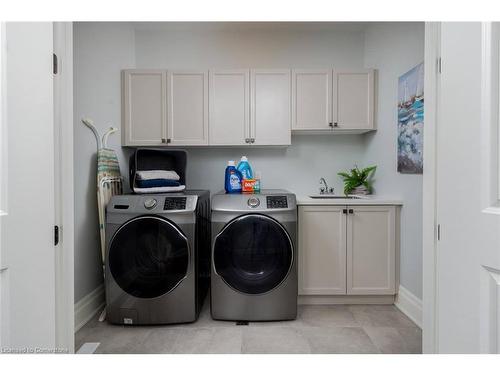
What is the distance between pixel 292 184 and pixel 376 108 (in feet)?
3.40

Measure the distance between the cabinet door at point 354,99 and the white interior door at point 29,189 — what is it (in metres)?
2.25

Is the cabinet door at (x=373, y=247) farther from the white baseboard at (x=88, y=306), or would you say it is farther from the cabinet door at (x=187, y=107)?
the white baseboard at (x=88, y=306)

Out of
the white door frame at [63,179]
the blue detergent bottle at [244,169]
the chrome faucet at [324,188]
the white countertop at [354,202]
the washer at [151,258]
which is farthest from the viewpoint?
the chrome faucet at [324,188]


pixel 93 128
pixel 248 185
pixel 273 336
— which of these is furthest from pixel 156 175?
pixel 273 336

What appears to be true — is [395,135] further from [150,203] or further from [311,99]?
[150,203]

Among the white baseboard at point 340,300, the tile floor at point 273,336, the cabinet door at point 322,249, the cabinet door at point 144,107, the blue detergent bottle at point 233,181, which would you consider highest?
the cabinet door at point 144,107

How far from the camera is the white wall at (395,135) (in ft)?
6.81

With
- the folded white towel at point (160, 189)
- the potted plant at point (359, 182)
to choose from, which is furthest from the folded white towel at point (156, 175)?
the potted plant at point (359, 182)

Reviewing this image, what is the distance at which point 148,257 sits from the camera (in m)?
1.98

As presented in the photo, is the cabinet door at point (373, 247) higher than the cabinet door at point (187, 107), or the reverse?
the cabinet door at point (187, 107)

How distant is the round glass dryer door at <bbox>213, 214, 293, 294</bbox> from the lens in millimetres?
2018

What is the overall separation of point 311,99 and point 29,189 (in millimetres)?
2292

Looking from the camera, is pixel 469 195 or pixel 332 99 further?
pixel 332 99
